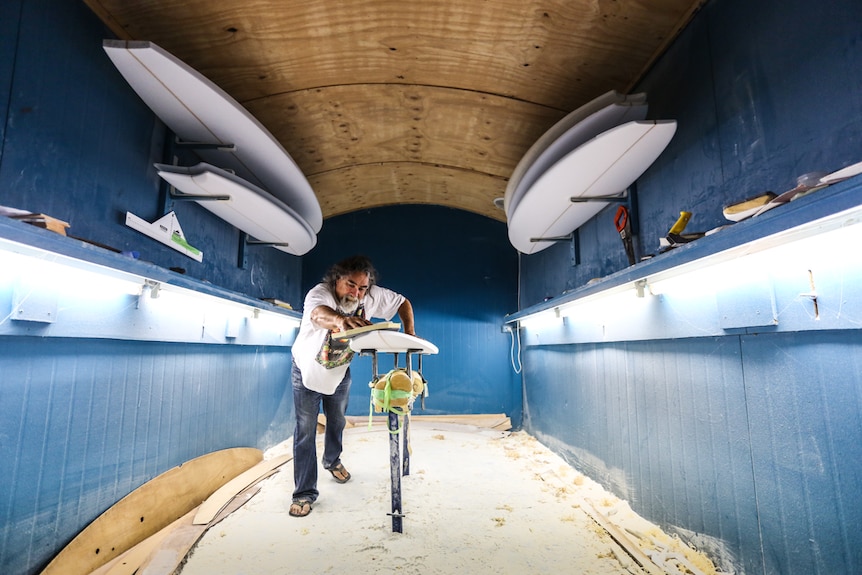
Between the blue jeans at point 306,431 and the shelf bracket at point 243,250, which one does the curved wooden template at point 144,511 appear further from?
the shelf bracket at point 243,250

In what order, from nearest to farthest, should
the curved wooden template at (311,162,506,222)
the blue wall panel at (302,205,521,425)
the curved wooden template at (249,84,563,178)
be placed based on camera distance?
1. the curved wooden template at (249,84,563,178)
2. the curved wooden template at (311,162,506,222)
3. the blue wall panel at (302,205,521,425)

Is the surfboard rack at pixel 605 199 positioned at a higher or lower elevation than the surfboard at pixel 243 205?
lower

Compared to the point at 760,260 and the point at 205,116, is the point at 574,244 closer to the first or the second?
the point at 760,260

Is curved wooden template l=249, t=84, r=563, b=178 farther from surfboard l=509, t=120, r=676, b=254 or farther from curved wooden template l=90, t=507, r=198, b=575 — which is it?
curved wooden template l=90, t=507, r=198, b=575

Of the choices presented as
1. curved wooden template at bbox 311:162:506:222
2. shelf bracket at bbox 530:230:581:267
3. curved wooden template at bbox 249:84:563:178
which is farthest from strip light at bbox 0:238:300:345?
shelf bracket at bbox 530:230:581:267

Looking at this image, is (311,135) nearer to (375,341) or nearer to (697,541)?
(375,341)

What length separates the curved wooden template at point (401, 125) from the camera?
2.67 meters

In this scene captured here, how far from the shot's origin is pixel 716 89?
1.56 metres

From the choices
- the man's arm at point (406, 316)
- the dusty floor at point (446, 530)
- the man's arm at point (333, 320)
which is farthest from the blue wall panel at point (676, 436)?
the man's arm at point (333, 320)

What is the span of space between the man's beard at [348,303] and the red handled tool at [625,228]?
151cm

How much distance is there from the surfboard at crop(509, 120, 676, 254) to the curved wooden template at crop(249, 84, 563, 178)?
0.65 m

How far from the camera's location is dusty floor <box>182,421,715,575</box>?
5.24ft

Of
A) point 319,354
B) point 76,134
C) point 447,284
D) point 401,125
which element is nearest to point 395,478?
point 319,354

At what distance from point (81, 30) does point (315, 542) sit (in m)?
2.39
